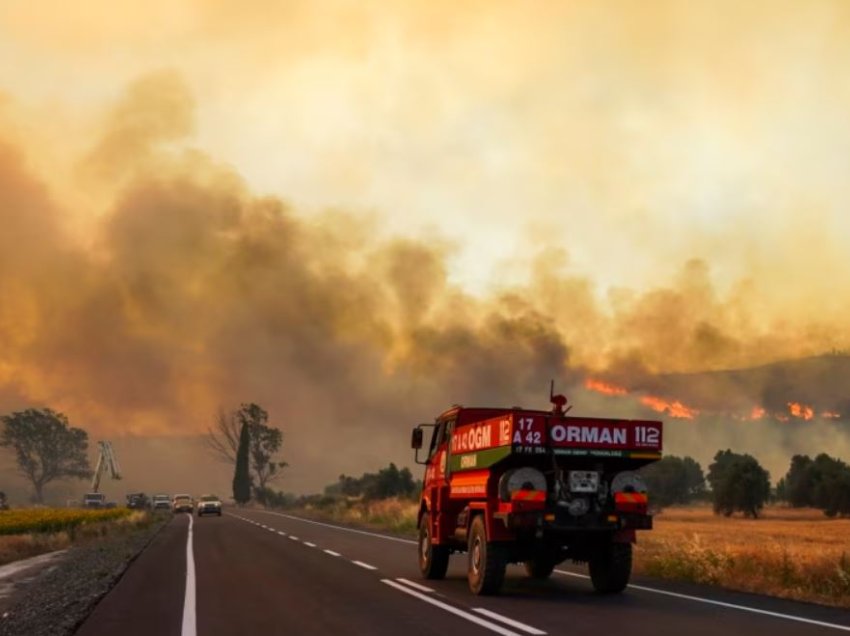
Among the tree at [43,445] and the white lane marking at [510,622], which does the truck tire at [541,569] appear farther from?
the tree at [43,445]

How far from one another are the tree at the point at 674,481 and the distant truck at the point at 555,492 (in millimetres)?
109238

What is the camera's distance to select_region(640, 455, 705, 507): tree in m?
126

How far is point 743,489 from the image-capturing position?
8256 centimetres

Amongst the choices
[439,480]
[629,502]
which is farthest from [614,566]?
[439,480]

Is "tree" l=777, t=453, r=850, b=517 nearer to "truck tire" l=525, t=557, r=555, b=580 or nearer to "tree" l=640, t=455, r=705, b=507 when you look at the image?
"tree" l=640, t=455, r=705, b=507

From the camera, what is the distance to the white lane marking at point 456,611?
10.9 m

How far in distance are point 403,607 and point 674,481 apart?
403ft

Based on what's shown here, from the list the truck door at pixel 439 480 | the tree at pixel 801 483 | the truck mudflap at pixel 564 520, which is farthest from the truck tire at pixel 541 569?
the tree at pixel 801 483

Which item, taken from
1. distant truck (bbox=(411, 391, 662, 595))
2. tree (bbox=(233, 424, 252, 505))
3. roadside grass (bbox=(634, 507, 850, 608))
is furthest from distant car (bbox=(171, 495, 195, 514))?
distant truck (bbox=(411, 391, 662, 595))

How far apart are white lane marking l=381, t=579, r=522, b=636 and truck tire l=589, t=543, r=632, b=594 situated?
3143 millimetres

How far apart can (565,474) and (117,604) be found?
23.9 feet

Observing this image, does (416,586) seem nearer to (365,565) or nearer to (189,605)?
(189,605)

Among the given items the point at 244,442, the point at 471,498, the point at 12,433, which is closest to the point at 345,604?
the point at 471,498

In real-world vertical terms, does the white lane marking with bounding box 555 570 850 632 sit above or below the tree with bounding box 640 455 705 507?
below
